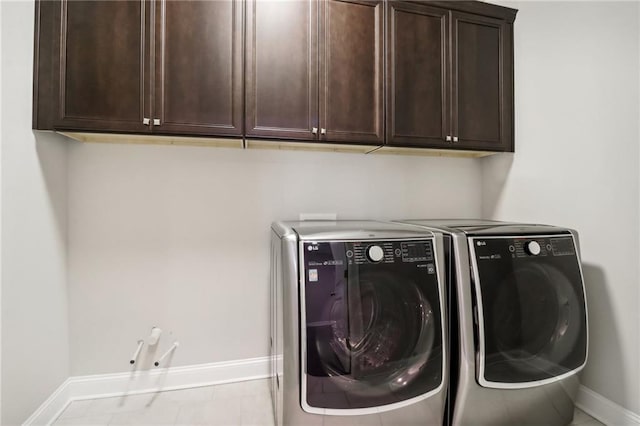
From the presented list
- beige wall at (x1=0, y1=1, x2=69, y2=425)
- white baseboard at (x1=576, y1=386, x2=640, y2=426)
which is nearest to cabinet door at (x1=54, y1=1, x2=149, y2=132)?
beige wall at (x1=0, y1=1, x2=69, y2=425)

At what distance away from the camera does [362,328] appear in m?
1.15

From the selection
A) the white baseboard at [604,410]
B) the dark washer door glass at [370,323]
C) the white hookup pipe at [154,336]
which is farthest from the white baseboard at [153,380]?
the white baseboard at [604,410]

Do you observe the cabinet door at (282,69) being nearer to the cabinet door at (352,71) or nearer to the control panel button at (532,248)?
Result: the cabinet door at (352,71)

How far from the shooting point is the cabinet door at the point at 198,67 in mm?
1371

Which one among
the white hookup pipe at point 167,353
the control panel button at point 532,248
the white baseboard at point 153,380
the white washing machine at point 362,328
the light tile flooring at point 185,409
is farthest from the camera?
the white hookup pipe at point 167,353

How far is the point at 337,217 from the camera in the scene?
1951 millimetres

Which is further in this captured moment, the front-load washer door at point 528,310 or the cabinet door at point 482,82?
the cabinet door at point 482,82

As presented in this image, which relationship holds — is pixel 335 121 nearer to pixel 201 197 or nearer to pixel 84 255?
pixel 201 197

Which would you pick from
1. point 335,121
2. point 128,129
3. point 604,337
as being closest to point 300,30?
point 335,121

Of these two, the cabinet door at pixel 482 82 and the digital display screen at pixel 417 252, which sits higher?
the cabinet door at pixel 482 82

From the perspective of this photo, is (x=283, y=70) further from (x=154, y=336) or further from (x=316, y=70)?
(x=154, y=336)

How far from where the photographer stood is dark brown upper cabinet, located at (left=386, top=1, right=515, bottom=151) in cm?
162

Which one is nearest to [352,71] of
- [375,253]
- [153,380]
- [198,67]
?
[198,67]

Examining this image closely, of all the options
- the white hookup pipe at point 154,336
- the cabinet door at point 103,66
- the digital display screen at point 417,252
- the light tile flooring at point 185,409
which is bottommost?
the light tile flooring at point 185,409
